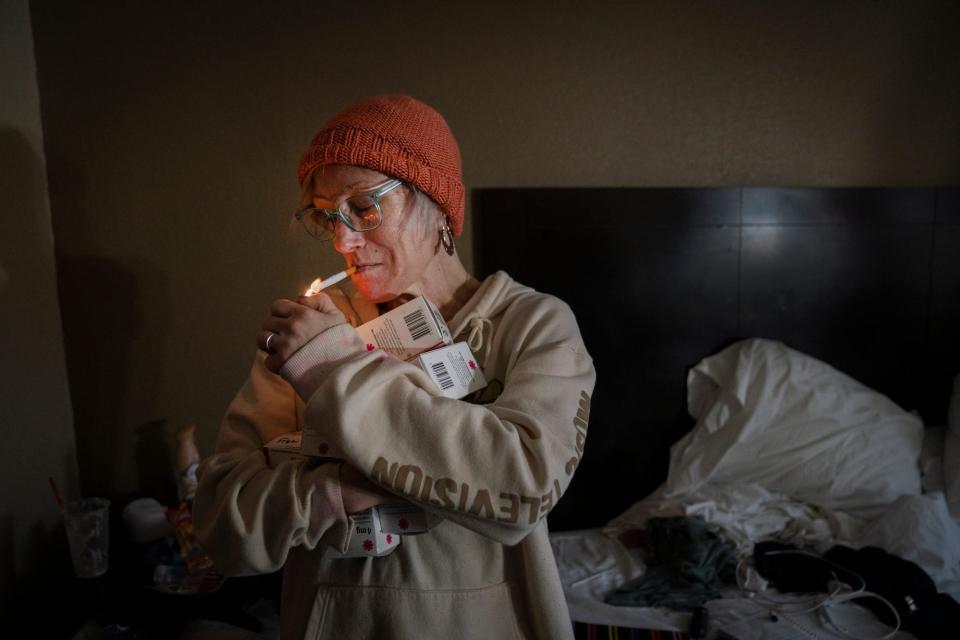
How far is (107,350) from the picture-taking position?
5.96 ft

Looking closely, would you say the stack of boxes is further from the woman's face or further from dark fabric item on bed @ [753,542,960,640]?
dark fabric item on bed @ [753,542,960,640]

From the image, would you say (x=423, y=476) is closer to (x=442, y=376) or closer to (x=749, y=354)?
(x=442, y=376)

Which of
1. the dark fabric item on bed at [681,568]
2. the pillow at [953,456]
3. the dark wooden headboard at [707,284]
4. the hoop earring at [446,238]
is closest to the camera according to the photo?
the hoop earring at [446,238]

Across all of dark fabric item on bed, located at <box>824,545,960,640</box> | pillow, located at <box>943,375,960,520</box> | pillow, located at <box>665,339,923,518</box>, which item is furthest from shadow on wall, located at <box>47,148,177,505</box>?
pillow, located at <box>943,375,960,520</box>

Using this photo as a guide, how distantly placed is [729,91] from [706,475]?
1.17 m

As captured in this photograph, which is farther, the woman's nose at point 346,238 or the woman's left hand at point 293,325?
the woman's nose at point 346,238

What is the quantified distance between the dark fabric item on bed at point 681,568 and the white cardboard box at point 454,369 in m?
0.95

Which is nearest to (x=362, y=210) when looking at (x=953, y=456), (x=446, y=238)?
(x=446, y=238)

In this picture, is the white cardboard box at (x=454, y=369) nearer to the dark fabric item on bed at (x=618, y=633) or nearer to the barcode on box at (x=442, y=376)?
the barcode on box at (x=442, y=376)

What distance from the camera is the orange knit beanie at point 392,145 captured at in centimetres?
92

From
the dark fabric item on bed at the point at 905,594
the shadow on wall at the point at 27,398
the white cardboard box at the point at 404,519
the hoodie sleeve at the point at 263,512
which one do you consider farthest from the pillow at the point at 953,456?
→ the shadow on wall at the point at 27,398

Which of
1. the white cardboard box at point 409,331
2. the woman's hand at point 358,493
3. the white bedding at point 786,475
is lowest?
the white bedding at point 786,475

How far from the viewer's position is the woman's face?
942mm

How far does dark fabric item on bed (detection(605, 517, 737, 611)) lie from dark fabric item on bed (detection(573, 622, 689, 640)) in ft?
0.32
